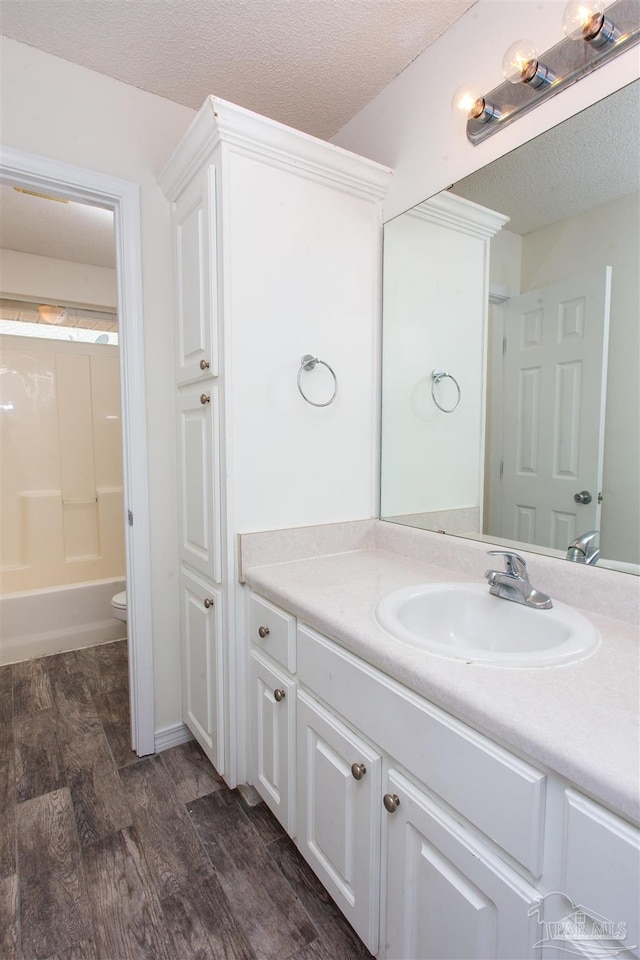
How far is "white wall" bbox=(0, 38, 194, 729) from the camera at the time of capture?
1495 mm

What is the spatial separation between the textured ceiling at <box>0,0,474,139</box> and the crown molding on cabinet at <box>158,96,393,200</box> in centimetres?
29

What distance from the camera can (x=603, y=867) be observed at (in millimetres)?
570

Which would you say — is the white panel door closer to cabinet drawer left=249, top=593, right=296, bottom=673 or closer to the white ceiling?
cabinet drawer left=249, top=593, right=296, bottom=673

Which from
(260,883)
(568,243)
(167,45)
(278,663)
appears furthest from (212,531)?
(167,45)

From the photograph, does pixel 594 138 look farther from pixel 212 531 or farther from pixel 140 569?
pixel 140 569

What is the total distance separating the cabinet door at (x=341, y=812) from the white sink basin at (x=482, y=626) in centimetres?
28

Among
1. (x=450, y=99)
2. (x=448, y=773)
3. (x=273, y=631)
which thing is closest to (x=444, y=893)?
(x=448, y=773)

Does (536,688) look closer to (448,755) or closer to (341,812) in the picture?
(448,755)

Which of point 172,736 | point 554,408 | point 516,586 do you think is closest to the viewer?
point 516,586

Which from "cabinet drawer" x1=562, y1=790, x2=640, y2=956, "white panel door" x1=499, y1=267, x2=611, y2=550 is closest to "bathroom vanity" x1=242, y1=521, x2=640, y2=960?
"cabinet drawer" x1=562, y1=790, x2=640, y2=956

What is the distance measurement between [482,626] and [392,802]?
1.54ft

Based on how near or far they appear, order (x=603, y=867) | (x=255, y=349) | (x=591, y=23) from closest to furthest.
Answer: (x=603, y=867) → (x=591, y=23) → (x=255, y=349)

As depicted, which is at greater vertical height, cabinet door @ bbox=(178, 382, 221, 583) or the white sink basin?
cabinet door @ bbox=(178, 382, 221, 583)

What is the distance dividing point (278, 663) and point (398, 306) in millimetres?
1282
